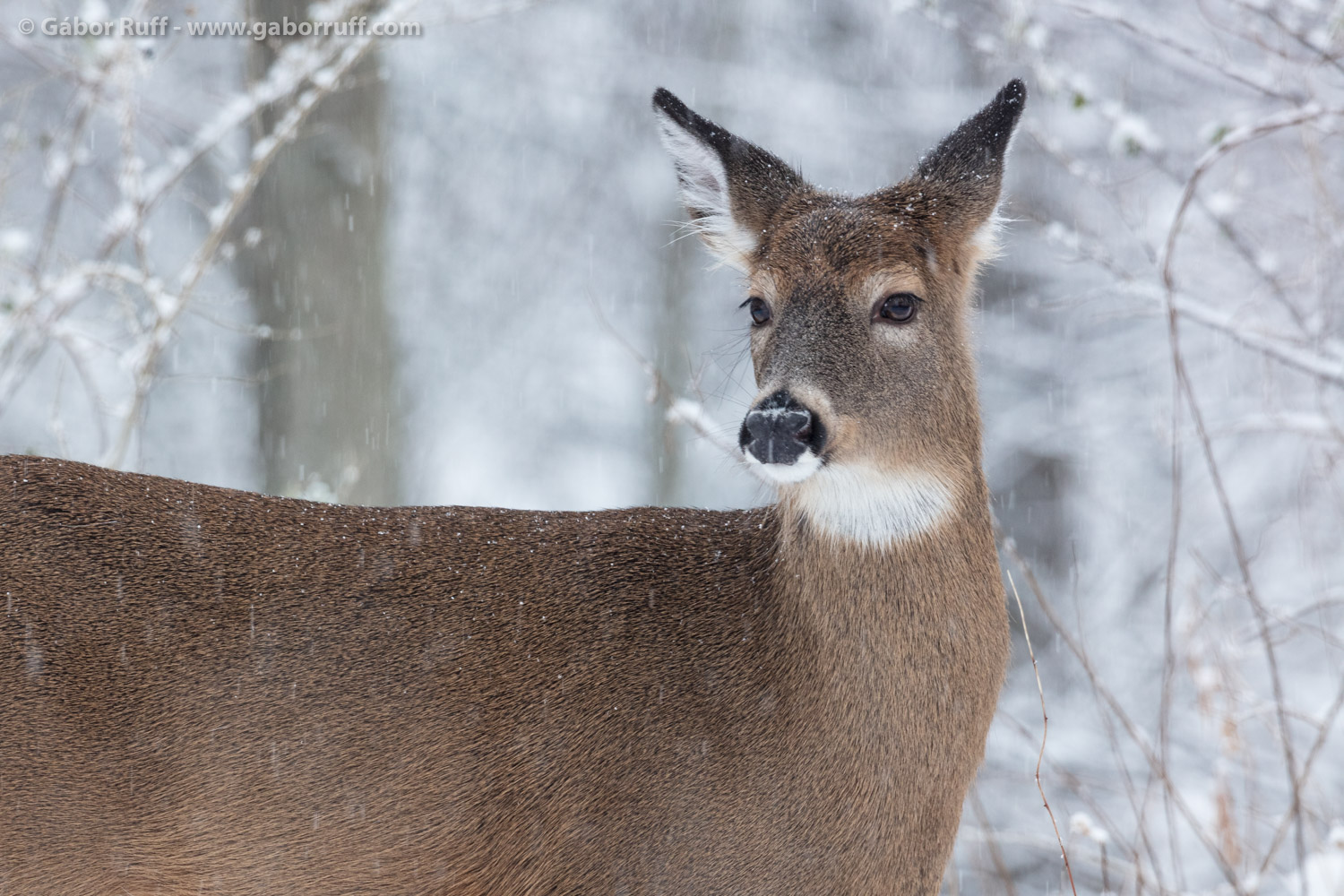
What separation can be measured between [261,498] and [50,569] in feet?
1.86

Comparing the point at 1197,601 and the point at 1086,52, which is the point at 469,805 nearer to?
the point at 1197,601

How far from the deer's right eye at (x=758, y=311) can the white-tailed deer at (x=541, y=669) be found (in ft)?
0.26

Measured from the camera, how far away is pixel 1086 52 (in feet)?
40.4

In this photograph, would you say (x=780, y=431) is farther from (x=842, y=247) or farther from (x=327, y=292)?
(x=327, y=292)

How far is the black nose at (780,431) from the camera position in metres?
3.13

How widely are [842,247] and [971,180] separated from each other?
1.78 feet

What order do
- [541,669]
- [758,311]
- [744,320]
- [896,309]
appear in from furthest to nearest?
[744,320]
[758,311]
[896,309]
[541,669]

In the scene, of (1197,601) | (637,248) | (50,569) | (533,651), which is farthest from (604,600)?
(637,248)

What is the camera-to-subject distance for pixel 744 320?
20.8ft

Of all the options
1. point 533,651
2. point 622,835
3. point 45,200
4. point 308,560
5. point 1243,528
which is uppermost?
point 45,200

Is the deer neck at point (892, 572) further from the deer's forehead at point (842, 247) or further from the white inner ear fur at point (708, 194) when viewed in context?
the white inner ear fur at point (708, 194)

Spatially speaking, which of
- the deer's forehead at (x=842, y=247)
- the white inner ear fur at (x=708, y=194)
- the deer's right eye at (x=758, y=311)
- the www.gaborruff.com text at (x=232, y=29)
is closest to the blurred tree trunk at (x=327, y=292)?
the www.gaborruff.com text at (x=232, y=29)

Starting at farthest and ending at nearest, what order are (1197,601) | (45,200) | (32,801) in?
(45,200)
(1197,601)
(32,801)

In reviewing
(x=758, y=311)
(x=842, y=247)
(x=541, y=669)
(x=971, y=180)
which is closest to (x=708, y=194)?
(x=758, y=311)
